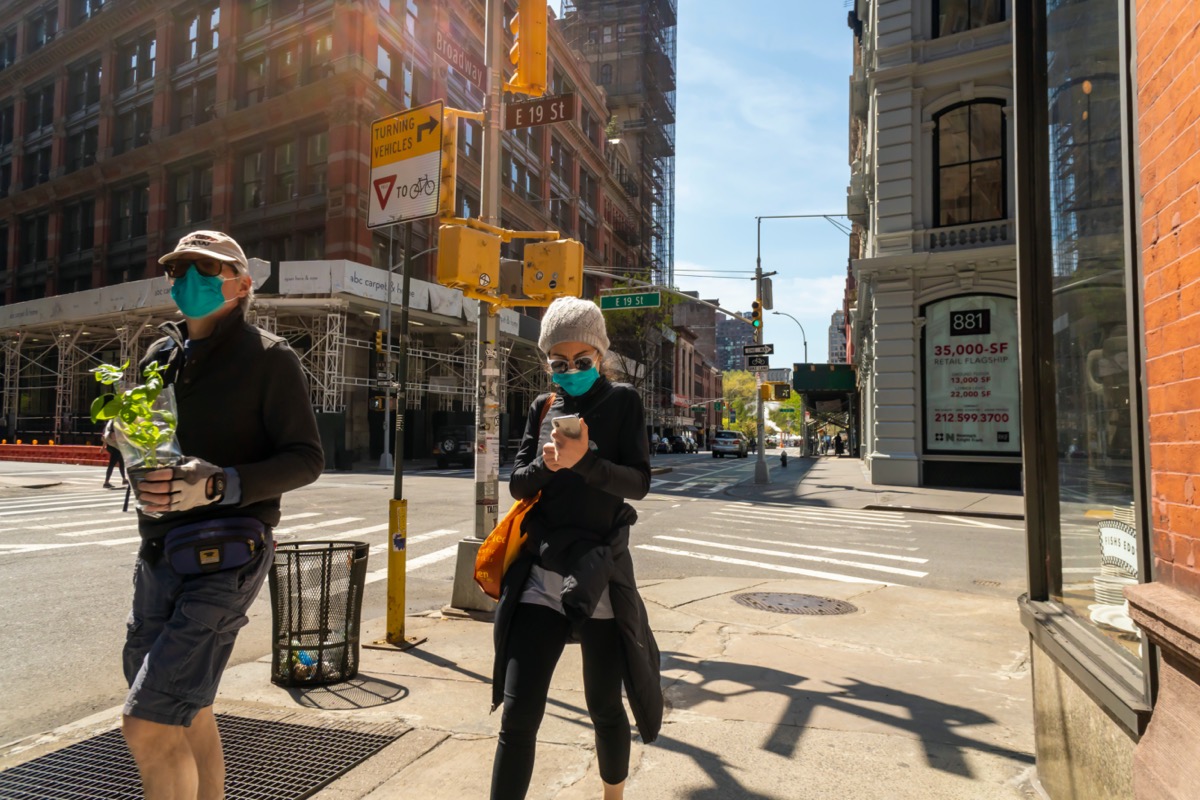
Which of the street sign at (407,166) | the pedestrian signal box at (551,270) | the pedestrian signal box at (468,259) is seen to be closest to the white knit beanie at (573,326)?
the street sign at (407,166)

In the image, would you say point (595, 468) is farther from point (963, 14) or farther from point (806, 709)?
point (963, 14)

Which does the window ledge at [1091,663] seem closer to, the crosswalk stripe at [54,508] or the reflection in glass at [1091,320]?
the reflection in glass at [1091,320]

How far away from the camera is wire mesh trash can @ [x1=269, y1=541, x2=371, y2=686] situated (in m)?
4.71

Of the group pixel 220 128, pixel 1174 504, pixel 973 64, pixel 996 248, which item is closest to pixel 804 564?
pixel 1174 504

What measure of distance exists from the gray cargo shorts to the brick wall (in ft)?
9.04

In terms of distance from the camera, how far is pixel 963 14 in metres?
21.0

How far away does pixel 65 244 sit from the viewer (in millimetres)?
42531

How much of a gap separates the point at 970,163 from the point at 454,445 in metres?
20.2

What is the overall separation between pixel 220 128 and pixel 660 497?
2841cm

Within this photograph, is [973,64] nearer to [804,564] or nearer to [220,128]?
[804,564]

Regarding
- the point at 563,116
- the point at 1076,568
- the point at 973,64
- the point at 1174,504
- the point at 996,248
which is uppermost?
the point at 973,64

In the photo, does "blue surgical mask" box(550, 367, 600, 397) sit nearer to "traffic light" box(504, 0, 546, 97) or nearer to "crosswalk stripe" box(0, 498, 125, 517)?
"traffic light" box(504, 0, 546, 97)

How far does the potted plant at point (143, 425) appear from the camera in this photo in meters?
2.23

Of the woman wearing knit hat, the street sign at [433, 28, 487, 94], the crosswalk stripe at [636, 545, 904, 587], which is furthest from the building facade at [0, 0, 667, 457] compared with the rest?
the woman wearing knit hat
